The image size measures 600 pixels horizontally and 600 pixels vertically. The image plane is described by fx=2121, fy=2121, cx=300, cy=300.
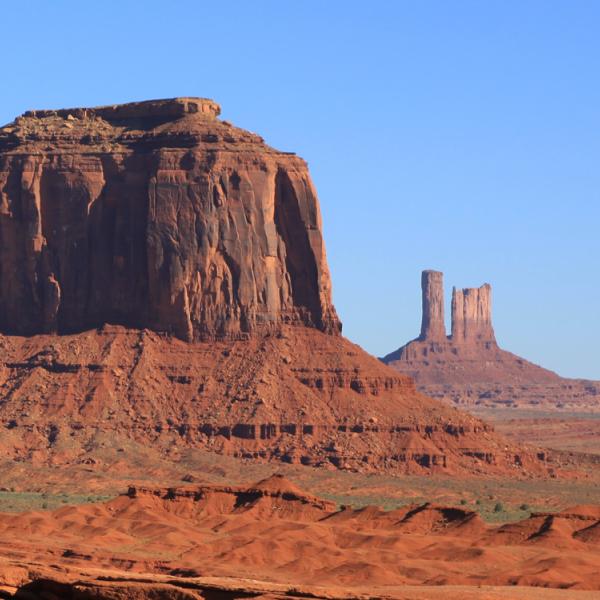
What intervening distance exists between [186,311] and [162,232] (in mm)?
4973

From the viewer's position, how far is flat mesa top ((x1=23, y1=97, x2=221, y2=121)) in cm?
13062

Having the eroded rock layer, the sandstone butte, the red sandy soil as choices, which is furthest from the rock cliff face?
the red sandy soil

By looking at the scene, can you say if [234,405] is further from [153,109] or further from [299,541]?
[299,541]

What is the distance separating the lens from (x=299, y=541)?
81375 mm

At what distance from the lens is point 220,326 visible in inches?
5010

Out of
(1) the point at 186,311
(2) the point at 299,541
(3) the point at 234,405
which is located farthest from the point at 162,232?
(2) the point at 299,541

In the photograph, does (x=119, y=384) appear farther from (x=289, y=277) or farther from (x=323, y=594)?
(x=323, y=594)

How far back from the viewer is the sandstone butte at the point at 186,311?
402ft

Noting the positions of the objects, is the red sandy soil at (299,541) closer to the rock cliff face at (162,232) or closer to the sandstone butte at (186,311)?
the sandstone butte at (186,311)

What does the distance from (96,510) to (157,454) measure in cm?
2398

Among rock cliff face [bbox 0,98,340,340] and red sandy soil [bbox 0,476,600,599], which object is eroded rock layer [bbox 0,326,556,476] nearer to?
rock cliff face [bbox 0,98,340,340]

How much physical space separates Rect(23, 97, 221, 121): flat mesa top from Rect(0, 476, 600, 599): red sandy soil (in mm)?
36317

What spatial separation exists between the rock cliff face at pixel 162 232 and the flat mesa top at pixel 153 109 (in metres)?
0.12

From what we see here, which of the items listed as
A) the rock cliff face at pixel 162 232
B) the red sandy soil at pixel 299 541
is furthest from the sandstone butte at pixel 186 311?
the red sandy soil at pixel 299 541
